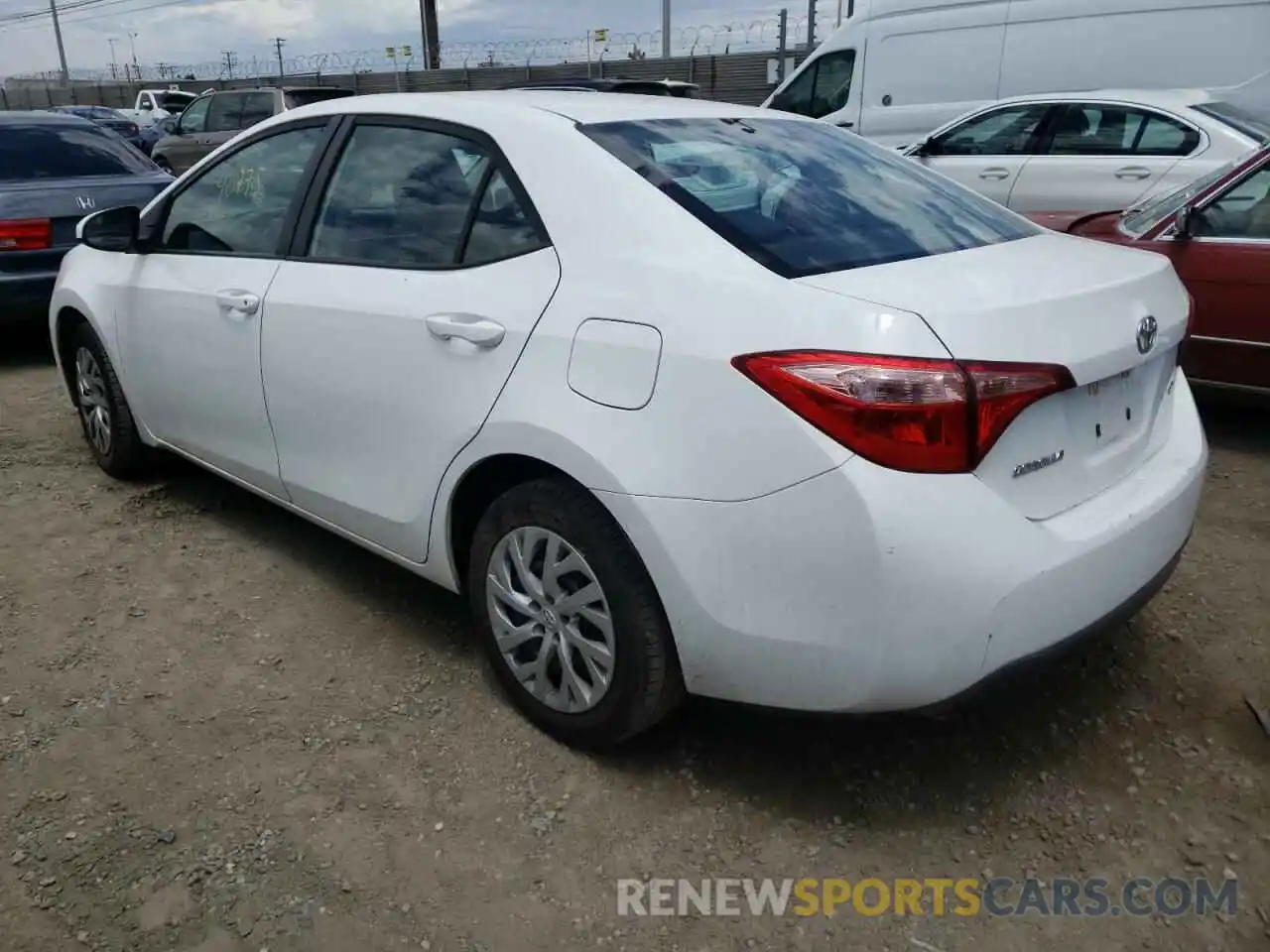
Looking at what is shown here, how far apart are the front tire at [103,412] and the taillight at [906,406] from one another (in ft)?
10.6

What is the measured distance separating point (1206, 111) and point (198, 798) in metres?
7.79

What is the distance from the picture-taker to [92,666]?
3.09m

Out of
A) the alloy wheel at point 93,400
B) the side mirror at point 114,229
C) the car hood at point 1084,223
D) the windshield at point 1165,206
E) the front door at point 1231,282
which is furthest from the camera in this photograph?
the car hood at point 1084,223

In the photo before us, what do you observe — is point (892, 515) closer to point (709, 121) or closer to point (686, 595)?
point (686, 595)

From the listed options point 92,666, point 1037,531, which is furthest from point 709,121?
point 92,666

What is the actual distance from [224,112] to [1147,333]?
17.5 metres

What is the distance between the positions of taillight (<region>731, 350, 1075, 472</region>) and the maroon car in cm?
304

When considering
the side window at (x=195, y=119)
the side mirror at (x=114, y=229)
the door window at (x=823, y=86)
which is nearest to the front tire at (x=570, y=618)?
the side mirror at (x=114, y=229)

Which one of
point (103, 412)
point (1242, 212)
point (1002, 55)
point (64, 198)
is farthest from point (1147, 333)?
point (1002, 55)

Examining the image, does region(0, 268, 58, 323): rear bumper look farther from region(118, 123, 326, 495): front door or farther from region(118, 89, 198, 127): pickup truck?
region(118, 89, 198, 127): pickup truck

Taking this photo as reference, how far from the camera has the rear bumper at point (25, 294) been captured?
6.33 metres

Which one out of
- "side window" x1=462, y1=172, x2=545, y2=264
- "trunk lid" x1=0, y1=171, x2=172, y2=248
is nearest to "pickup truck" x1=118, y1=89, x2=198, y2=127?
"trunk lid" x1=0, y1=171, x2=172, y2=248

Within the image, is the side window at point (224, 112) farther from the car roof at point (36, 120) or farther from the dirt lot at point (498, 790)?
the dirt lot at point (498, 790)

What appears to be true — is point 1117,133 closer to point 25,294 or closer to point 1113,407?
point 1113,407
